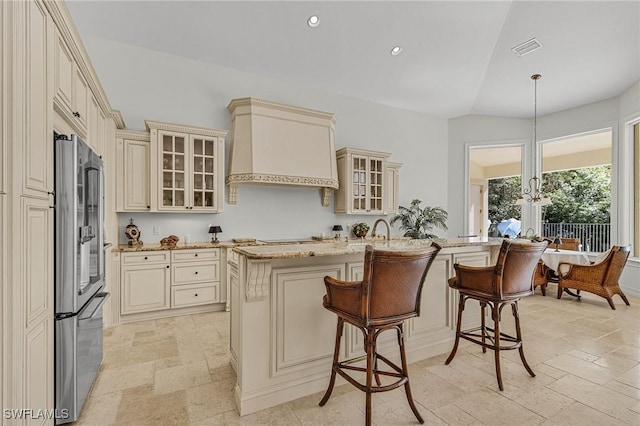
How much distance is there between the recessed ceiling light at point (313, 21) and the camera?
13.4 ft

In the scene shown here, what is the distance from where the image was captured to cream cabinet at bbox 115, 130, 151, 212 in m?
3.81

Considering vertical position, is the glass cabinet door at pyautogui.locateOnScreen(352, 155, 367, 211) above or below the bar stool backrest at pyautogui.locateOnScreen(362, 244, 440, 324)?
above

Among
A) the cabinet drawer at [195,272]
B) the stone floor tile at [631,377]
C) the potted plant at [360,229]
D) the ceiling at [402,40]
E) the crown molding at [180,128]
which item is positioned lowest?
the stone floor tile at [631,377]

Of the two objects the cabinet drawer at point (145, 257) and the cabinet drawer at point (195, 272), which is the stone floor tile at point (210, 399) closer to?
the cabinet drawer at point (195, 272)

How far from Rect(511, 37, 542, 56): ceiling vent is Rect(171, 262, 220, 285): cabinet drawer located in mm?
5389

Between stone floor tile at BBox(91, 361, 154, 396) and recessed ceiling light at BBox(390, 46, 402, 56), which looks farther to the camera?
recessed ceiling light at BBox(390, 46, 402, 56)

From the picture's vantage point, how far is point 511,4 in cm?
418

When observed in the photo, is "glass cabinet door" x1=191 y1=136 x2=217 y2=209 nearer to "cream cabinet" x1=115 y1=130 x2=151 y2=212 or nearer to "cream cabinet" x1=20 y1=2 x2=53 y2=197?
"cream cabinet" x1=115 y1=130 x2=151 y2=212

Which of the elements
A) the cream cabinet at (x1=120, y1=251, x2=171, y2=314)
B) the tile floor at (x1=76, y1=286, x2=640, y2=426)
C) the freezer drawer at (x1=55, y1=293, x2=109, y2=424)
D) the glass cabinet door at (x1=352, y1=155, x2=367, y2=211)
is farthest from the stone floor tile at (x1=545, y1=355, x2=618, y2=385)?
the cream cabinet at (x1=120, y1=251, x2=171, y2=314)

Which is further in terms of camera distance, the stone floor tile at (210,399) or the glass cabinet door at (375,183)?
the glass cabinet door at (375,183)

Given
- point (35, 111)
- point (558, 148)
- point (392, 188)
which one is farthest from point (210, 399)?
point (558, 148)

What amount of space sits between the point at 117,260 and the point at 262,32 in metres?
3.44

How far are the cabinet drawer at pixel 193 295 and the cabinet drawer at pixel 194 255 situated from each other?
1.17 feet

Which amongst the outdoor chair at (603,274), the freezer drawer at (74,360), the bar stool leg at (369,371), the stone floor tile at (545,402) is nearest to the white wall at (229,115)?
the freezer drawer at (74,360)
